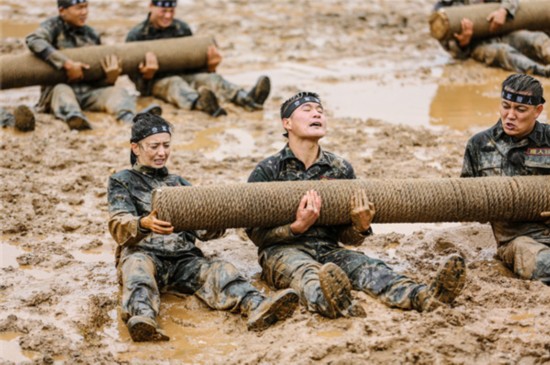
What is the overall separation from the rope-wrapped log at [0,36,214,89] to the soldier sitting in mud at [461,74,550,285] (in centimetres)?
610

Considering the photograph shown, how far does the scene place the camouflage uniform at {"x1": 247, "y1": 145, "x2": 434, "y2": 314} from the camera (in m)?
6.59

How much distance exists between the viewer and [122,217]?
7039mm

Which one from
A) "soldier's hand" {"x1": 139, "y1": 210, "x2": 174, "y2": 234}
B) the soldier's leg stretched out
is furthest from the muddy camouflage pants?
the soldier's leg stretched out

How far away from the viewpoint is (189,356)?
20.3 feet

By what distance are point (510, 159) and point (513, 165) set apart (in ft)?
0.18

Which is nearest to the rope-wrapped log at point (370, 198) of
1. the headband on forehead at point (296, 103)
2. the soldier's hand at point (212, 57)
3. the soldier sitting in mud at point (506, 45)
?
the headband on forehead at point (296, 103)

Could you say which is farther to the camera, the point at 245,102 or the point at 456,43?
the point at 456,43

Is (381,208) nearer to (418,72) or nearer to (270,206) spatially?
(270,206)

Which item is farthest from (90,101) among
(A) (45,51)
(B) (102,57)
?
(A) (45,51)

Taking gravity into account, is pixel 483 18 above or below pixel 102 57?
above

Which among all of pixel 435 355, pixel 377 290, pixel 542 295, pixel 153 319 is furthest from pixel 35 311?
pixel 542 295

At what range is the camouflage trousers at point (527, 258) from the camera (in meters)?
7.17

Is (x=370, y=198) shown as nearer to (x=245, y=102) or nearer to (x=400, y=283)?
(x=400, y=283)

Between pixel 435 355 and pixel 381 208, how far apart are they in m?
1.80
